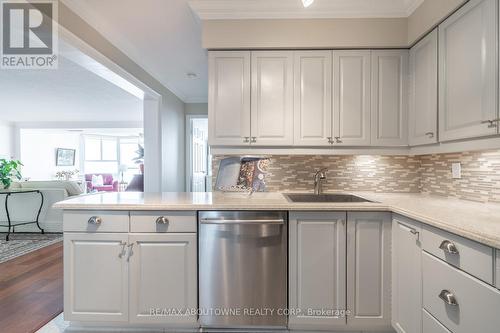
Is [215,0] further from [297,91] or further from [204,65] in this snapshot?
[204,65]


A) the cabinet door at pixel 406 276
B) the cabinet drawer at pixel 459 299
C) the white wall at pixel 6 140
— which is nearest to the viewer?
the cabinet drawer at pixel 459 299

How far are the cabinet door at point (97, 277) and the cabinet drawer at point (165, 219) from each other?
13cm

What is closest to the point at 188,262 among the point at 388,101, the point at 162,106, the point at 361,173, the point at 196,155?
the point at 361,173

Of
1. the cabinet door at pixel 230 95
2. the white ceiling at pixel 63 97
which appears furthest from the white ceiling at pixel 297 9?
the white ceiling at pixel 63 97

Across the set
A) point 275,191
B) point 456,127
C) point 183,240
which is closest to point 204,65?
point 275,191

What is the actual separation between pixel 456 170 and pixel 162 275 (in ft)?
Result: 7.51

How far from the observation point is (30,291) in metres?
2.52

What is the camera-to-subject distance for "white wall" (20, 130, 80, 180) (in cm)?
914

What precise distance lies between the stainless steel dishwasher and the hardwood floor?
136 cm

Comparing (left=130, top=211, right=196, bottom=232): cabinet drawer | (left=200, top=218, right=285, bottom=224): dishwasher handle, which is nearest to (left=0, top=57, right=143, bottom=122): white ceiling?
(left=130, top=211, right=196, bottom=232): cabinet drawer

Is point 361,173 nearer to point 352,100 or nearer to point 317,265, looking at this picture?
point 352,100

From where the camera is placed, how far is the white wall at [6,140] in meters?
7.92

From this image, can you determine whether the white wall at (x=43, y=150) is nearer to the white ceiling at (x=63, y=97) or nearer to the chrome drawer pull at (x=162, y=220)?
the white ceiling at (x=63, y=97)

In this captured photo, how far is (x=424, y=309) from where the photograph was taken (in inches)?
57.6
